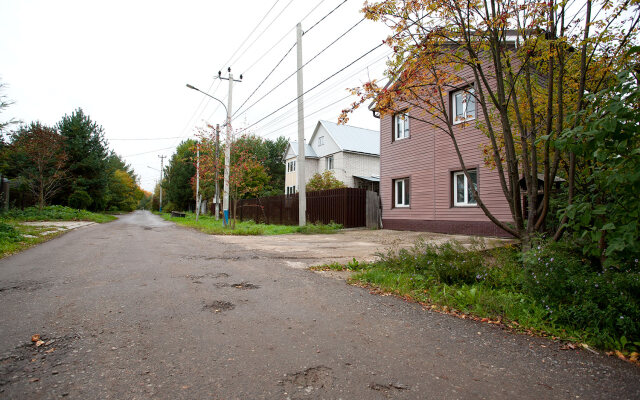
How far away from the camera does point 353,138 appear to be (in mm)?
30625

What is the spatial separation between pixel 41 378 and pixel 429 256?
4.76 m

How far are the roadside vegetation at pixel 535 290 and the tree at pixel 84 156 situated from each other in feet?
113

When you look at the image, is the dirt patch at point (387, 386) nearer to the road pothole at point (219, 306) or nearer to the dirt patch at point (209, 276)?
the road pothole at point (219, 306)

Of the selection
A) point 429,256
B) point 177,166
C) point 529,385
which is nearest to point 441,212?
point 429,256

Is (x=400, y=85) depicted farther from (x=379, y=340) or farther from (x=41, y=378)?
(x=41, y=378)

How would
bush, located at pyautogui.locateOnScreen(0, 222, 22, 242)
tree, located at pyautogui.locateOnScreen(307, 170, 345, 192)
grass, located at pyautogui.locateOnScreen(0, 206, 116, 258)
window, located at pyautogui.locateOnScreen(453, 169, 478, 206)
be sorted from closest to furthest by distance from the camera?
grass, located at pyautogui.locateOnScreen(0, 206, 116, 258), bush, located at pyautogui.locateOnScreen(0, 222, 22, 242), window, located at pyautogui.locateOnScreen(453, 169, 478, 206), tree, located at pyautogui.locateOnScreen(307, 170, 345, 192)

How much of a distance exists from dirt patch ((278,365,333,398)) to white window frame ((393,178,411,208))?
44.4ft

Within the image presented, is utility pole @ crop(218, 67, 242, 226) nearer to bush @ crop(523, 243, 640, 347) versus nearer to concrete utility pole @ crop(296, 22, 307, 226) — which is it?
concrete utility pole @ crop(296, 22, 307, 226)

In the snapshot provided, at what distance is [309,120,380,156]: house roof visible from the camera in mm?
28922

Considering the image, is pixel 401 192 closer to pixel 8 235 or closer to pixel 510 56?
pixel 510 56

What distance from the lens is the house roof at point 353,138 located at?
28922mm

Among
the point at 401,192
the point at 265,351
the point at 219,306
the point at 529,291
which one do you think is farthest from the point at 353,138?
the point at 265,351

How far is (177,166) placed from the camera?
1853 inches

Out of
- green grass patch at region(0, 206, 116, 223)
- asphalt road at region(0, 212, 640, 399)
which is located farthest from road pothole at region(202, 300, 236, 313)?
green grass patch at region(0, 206, 116, 223)
